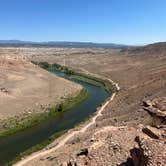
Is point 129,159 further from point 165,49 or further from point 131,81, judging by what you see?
point 165,49

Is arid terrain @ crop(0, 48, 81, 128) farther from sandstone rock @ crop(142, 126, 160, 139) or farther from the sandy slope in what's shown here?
sandstone rock @ crop(142, 126, 160, 139)

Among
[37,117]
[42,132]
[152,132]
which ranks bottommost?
[42,132]

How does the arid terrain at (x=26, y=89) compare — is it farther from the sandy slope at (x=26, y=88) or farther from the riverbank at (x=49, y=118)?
the riverbank at (x=49, y=118)

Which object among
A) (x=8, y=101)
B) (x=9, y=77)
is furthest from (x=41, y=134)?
(x=9, y=77)

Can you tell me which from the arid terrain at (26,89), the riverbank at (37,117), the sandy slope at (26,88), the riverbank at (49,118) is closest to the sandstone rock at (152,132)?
the riverbank at (49,118)

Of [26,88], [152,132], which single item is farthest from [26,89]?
[152,132]

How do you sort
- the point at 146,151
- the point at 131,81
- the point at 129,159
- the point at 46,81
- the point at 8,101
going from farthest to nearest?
1. the point at 131,81
2. the point at 46,81
3. the point at 8,101
4. the point at 129,159
5. the point at 146,151

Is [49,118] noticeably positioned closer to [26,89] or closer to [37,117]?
[37,117]

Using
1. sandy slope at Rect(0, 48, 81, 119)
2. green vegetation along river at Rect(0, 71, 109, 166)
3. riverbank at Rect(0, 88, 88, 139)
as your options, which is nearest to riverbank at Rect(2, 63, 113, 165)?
riverbank at Rect(0, 88, 88, 139)
